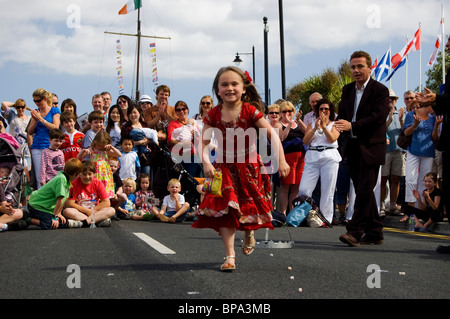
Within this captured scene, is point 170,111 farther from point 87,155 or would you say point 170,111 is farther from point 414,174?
point 414,174

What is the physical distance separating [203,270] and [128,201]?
23.8 feet

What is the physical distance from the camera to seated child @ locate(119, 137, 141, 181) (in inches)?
510

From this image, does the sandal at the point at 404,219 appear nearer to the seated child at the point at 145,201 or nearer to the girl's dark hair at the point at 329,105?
the girl's dark hair at the point at 329,105

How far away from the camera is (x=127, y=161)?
42.5 ft

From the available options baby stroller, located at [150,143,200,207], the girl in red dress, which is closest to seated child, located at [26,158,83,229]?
baby stroller, located at [150,143,200,207]

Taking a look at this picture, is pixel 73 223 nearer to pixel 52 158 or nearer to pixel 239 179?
pixel 52 158

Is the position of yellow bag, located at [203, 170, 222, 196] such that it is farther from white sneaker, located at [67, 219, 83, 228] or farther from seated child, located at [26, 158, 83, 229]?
white sneaker, located at [67, 219, 83, 228]

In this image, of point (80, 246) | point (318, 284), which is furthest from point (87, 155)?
point (318, 284)

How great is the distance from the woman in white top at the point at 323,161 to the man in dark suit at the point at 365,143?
9.87 ft

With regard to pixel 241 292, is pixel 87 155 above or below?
above

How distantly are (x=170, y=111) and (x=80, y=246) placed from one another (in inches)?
263

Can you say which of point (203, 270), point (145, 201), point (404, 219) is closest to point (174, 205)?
point (145, 201)

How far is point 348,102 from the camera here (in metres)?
8.24

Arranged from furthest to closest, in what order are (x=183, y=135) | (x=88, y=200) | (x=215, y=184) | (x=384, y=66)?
(x=384, y=66), (x=183, y=135), (x=88, y=200), (x=215, y=184)
